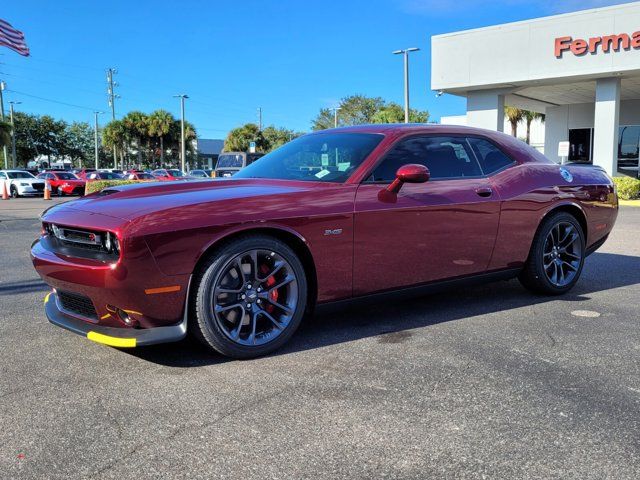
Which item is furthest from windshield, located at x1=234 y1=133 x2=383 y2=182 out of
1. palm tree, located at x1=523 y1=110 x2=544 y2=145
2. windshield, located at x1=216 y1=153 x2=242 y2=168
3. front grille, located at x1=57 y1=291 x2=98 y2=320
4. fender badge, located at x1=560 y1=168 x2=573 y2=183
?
palm tree, located at x1=523 y1=110 x2=544 y2=145

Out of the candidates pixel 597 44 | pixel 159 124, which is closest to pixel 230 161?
pixel 597 44

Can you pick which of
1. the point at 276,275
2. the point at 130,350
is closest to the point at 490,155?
the point at 276,275

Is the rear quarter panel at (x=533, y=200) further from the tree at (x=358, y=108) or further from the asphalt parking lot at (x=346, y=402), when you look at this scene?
the tree at (x=358, y=108)

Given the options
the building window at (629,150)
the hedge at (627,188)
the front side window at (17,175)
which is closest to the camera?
the hedge at (627,188)

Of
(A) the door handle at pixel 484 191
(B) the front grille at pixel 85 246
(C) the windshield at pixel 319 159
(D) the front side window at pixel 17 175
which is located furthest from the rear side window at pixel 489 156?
(D) the front side window at pixel 17 175

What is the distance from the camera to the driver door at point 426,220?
379 cm

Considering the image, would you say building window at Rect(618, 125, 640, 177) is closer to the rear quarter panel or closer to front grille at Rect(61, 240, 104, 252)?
the rear quarter panel

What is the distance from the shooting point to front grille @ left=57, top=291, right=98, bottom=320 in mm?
3242

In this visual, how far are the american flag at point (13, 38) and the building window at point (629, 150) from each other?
25.7 metres

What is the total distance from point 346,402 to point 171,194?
166 cm

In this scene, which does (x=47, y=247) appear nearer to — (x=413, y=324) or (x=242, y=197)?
(x=242, y=197)

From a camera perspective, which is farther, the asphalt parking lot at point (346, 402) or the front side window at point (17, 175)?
the front side window at point (17, 175)

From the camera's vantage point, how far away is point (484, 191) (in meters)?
4.43

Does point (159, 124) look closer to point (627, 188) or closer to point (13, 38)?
point (13, 38)
